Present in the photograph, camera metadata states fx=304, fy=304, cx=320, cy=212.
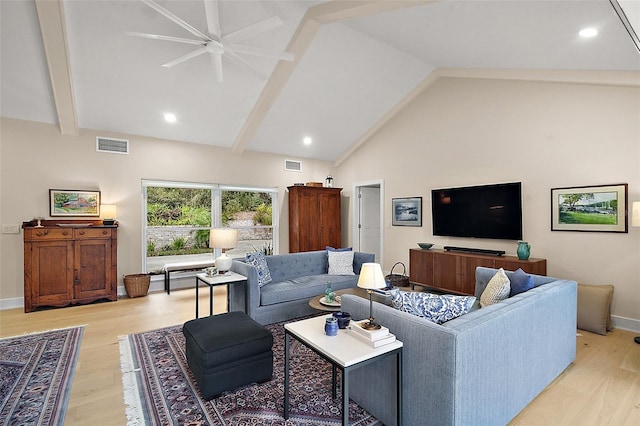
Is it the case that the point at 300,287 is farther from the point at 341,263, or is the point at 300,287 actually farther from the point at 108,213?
the point at 108,213

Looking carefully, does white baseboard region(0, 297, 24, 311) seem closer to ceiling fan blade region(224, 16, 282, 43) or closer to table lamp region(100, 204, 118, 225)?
table lamp region(100, 204, 118, 225)

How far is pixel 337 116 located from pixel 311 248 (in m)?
2.85

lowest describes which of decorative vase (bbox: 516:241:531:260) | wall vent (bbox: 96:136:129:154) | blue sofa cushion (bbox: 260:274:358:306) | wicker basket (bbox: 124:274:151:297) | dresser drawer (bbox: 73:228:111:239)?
wicker basket (bbox: 124:274:151:297)

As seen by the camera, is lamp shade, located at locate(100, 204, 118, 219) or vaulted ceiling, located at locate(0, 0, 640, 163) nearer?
vaulted ceiling, located at locate(0, 0, 640, 163)

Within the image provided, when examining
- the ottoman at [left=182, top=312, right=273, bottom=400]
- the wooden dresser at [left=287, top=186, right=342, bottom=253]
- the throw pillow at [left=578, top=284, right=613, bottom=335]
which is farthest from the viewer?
the wooden dresser at [left=287, top=186, right=342, bottom=253]

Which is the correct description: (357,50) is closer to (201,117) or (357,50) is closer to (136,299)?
(201,117)

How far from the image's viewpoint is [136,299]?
495cm

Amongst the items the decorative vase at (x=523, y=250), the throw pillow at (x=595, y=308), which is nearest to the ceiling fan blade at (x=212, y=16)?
the decorative vase at (x=523, y=250)

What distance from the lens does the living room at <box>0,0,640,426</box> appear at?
3621 mm

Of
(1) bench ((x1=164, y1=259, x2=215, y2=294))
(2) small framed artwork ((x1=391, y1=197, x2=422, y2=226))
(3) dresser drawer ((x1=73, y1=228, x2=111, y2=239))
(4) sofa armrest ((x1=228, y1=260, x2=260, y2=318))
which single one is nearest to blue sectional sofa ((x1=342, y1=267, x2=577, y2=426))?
(4) sofa armrest ((x1=228, y1=260, x2=260, y2=318))

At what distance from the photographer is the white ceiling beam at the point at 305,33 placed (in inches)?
130

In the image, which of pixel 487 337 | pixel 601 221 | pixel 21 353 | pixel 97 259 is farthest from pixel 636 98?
pixel 97 259

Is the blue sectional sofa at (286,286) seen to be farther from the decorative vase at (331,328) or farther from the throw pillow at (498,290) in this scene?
the throw pillow at (498,290)

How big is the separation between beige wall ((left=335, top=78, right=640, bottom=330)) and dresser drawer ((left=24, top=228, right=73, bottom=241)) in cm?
557
